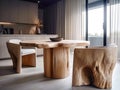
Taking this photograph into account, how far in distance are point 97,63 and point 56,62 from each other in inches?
34.3

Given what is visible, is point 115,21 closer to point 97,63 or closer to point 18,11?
point 97,63

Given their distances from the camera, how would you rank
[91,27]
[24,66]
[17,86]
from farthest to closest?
1. [91,27]
2. [24,66]
3. [17,86]

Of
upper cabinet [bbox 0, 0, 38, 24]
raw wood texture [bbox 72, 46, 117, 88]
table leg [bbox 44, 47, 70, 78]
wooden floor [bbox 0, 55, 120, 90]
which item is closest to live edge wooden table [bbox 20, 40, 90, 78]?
table leg [bbox 44, 47, 70, 78]

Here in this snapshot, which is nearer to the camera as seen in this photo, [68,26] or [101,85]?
[101,85]

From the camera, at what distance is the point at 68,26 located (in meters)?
6.31

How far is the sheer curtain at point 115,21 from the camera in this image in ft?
15.1

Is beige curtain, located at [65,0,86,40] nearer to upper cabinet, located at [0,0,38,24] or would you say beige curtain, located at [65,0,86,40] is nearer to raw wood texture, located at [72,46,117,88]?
upper cabinet, located at [0,0,38,24]

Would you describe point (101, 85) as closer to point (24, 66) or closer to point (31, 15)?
point (24, 66)

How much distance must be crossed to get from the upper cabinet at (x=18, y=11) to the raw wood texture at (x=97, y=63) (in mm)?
3982

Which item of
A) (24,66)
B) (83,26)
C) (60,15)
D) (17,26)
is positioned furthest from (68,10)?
(24,66)

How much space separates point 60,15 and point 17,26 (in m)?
1.93

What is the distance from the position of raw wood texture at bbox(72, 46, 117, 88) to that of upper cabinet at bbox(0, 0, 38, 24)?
398 cm

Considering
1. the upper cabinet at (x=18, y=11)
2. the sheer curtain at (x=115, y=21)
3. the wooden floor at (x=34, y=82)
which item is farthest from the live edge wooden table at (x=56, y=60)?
the upper cabinet at (x=18, y=11)

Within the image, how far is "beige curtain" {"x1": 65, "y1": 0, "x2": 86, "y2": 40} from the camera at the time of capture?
5.93 m
